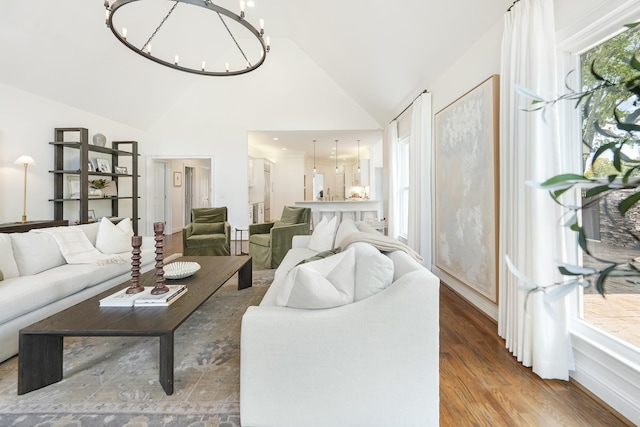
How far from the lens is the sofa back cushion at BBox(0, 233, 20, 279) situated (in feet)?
8.16

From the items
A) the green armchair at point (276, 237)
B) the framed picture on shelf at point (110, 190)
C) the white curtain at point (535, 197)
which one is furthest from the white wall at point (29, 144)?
the white curtain at point (535, 197)

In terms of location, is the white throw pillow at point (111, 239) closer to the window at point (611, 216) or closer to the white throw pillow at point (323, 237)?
the white throw pillow at point (323, 237)

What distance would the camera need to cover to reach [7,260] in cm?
252

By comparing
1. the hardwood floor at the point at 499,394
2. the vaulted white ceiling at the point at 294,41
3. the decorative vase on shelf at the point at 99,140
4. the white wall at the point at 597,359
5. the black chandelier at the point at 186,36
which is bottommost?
the hardwood floor at the point at 499,394

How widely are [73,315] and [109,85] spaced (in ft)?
15.5

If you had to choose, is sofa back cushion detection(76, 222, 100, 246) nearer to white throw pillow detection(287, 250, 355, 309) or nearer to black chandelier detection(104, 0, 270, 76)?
black chandelier detection(104, 0, 270, 76)

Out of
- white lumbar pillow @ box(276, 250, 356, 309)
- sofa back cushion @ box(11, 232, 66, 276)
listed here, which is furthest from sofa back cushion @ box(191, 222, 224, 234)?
white lumbar pillow @ box(276, 250, 356, 309)

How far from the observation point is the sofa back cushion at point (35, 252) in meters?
2.67

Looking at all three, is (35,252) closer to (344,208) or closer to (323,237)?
(323,237)

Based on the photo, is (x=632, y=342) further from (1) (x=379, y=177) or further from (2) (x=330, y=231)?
(1) (x=379, y=177)

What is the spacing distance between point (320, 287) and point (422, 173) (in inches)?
118

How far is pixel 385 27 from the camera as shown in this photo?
343 cm

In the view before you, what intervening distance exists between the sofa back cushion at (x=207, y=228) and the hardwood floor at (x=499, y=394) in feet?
13.6

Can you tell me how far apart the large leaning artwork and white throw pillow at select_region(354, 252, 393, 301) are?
5.04 feet
